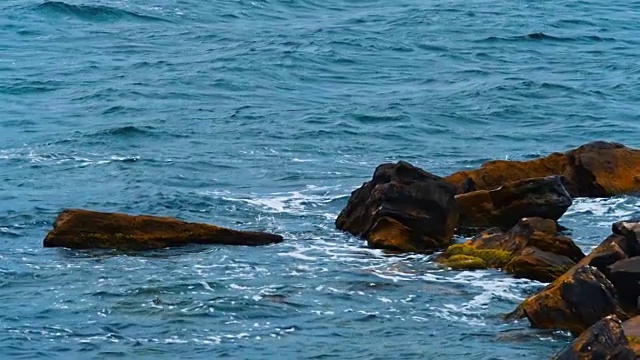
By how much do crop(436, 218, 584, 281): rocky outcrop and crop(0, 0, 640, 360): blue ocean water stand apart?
0.72 ft

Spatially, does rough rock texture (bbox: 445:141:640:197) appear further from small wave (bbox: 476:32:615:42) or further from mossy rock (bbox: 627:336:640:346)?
small wave (bbox: 476:32:615:42)

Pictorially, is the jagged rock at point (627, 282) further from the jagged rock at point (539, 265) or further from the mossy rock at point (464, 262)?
the mossy rock at point (464, 262)

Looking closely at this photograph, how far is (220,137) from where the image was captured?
22422mm

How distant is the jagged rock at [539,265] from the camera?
1310cm

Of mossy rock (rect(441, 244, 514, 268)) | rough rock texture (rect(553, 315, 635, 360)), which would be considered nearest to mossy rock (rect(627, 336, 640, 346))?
rough rock texture (rect(553, 315, 635, 360))

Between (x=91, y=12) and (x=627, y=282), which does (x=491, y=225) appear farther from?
(x=91, y=12)

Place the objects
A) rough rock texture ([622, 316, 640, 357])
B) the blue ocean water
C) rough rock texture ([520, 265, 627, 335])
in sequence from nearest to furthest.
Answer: rough rock texture ([622, 316, 640, 357])
rough rock texture ([520, 265, 627, 335])
the blue ocean water

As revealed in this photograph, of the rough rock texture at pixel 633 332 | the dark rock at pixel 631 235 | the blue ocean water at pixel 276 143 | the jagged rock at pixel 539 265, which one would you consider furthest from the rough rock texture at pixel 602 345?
the jagged rock at pixel 539 265

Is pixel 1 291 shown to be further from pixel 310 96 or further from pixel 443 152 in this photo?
pixel 310 96

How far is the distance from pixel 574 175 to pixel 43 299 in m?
7.43

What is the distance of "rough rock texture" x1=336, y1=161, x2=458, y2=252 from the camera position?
1491 centimetres

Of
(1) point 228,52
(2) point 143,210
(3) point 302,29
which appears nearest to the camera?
(2) point 143,210

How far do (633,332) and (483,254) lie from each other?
12.4 feet

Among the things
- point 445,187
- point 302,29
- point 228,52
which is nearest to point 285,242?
point 445,187
